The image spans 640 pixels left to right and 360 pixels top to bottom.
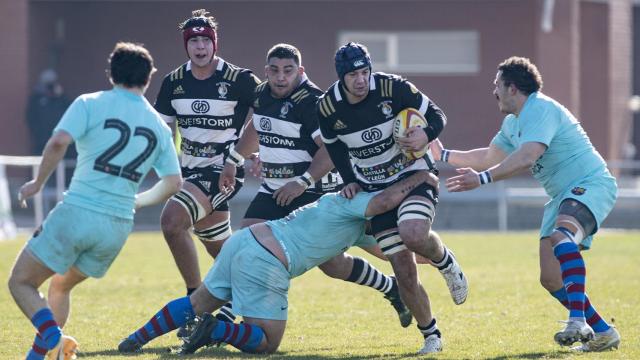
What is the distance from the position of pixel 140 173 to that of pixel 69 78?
19385mm

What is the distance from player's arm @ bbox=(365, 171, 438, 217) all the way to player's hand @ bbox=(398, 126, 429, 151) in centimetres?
24

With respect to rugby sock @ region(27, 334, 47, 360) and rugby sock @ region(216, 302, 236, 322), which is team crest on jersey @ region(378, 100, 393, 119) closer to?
rugby sock @ region(216, 302, 236, 322)

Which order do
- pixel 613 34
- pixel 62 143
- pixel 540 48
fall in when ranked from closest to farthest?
pixel 62 143 → pixel 540 48 → pixel 613 34

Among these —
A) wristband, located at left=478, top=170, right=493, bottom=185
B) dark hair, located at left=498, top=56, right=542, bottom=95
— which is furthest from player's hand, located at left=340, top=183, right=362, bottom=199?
dark hair, located at left=498, top=56, right=542, bottom=95

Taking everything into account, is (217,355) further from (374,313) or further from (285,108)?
(374,313)

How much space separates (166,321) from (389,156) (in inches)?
71.9

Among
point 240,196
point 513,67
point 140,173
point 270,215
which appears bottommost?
point 240,196

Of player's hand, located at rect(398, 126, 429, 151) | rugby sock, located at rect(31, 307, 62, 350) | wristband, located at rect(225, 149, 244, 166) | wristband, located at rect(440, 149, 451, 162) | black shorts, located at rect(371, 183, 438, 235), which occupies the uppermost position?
player's hand, located at rect(398, 126, 429, 151)

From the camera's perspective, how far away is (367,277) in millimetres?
9016

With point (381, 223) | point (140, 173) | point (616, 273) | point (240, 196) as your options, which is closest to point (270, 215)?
point (381, 223)

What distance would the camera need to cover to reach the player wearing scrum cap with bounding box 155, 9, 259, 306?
900cm

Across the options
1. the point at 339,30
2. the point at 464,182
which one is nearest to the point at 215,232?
the point at 464,182

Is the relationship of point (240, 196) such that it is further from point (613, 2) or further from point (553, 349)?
point (553, 349)

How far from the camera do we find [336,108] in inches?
311
